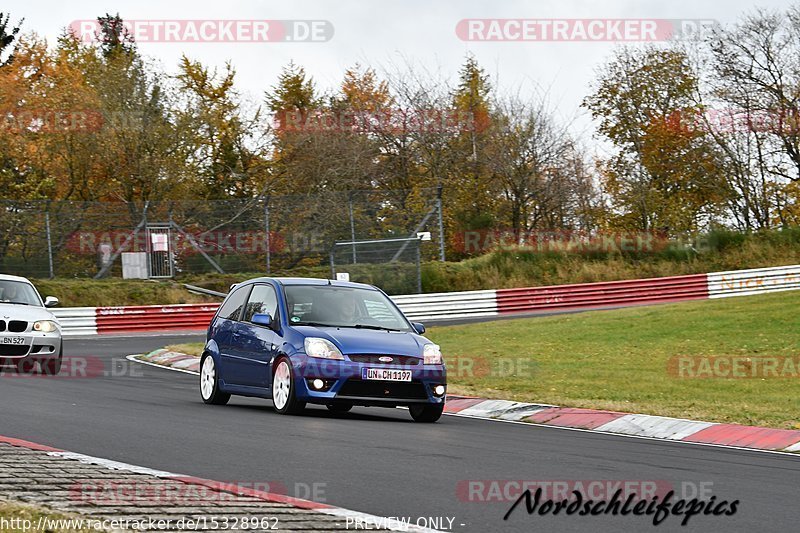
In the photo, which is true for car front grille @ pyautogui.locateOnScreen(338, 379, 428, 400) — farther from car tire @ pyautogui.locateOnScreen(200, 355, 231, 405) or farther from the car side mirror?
car tire @ pyautogui.locateOnScreen(200, 355, 231, 405)

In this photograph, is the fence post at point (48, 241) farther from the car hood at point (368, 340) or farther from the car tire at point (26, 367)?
the car hood at point (368, 340)

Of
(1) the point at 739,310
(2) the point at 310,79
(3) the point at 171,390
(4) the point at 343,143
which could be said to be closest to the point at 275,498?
(3) the point at 171,390

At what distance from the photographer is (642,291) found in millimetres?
41812

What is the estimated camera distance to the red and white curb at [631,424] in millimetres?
11609

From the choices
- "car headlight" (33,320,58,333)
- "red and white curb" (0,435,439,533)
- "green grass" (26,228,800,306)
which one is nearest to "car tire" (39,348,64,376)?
"car headlight" (33,320,58,333)

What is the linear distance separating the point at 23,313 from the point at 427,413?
7672 millimetres

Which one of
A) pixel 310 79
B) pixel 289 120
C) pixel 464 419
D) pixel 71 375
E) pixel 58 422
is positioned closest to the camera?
pixel 58 422

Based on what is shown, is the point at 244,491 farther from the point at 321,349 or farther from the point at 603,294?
the point at 603,294

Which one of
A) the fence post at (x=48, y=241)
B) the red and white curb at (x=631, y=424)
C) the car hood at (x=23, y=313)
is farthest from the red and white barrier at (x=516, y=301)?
the red and white curb at (x=631, y=424)

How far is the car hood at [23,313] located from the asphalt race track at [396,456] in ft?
12.2

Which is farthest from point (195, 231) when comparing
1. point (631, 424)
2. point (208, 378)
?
point (631, 424)

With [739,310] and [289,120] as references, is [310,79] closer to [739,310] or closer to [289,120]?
[289,120]

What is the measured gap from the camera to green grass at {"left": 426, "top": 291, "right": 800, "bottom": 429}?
1467cm

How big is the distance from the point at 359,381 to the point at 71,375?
24.7 ft
